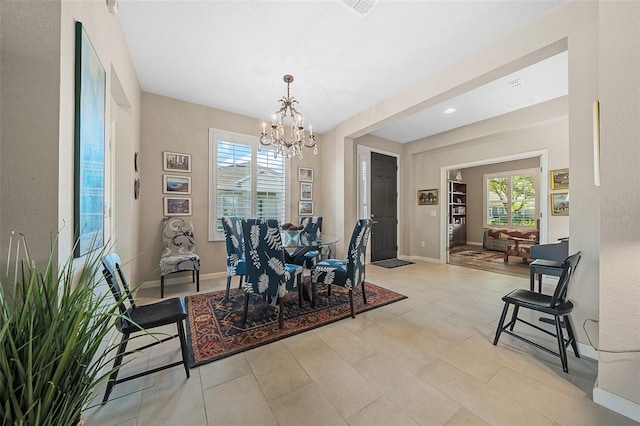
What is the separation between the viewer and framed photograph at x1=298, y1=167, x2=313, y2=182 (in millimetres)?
4934

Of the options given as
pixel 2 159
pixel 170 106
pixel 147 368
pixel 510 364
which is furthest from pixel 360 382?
pixel 170 106

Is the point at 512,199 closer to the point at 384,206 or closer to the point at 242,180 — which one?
the point at 384,206

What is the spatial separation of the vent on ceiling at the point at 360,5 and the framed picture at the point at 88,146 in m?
1.86

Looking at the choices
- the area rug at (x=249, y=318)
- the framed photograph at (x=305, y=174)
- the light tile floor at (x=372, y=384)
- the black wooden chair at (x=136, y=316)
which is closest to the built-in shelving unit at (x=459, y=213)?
the framed photograph at (x=305, y=174)

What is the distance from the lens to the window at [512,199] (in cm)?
722

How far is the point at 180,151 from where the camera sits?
148 inches

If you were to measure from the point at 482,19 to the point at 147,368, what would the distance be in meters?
4.00

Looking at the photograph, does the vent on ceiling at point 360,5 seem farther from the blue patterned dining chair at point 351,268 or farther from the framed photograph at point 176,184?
the framed photograph at point 176,184

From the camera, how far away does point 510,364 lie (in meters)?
1.79

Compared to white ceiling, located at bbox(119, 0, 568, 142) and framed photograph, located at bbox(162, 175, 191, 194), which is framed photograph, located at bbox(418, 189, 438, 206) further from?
framed photograph, located at bbox(162, 175, 191, 194)

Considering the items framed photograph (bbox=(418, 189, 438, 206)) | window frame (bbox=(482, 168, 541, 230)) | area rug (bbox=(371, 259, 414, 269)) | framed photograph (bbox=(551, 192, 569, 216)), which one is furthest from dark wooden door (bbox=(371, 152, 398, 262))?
window frame (bbox=(482, 168, 541, 230))

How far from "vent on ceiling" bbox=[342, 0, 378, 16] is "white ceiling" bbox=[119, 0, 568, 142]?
5 cm

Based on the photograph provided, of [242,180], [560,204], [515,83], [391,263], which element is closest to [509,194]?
[560,204]

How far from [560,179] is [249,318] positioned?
512 centimetres
